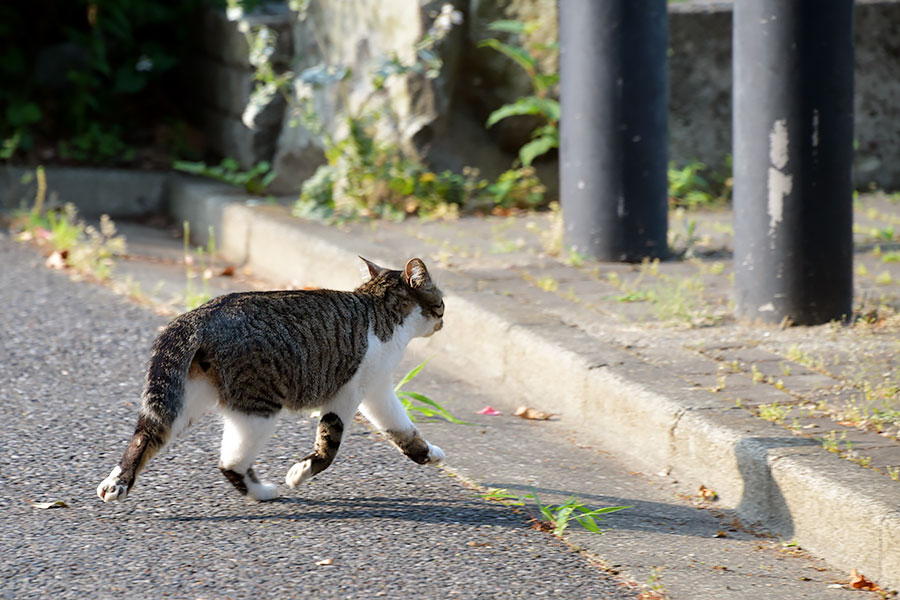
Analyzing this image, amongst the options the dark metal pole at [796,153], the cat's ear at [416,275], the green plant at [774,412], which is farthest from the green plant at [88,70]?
the green plant at [774,412]

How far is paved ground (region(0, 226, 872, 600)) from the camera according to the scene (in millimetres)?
2818

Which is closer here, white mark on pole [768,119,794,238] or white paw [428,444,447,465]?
white paw [428,444,447,465]

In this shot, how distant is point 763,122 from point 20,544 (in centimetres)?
300

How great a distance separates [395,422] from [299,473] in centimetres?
35

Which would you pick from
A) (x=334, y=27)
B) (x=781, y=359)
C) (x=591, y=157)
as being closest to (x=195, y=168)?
(x=334, y=27)

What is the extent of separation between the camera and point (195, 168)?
7.59 metres

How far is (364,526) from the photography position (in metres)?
3.16

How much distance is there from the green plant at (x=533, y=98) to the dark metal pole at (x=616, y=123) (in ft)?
3.90

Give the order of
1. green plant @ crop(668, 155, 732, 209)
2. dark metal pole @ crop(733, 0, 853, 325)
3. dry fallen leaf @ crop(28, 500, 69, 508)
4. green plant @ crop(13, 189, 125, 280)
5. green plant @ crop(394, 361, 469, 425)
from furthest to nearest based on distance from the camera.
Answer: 1. green plant @ crop(668, 155, 732, 209)
2. green plant @ crop(13, 189, 125, 280)
3. dark metal pole @ crop(733, 0, 853, 325)
4. green plant @ crop(394, 361, 469, 425)
5. dry fallen leaf @ crop(28, 500, 69, 508)

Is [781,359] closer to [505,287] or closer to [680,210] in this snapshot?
[505,287]

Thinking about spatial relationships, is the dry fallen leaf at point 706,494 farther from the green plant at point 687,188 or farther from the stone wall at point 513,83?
the stone wall at point 513,83

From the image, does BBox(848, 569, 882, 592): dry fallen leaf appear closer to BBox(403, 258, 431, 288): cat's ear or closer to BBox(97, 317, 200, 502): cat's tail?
BBox(403, 258, 431, 288): cat's ear

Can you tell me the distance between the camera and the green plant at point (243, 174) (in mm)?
7562

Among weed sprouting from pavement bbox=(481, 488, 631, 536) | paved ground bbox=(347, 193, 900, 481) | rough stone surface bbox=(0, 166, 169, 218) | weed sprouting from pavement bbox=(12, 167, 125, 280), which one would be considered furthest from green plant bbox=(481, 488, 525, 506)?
rough stone surface bbox=(0, 166, 169, 218)
